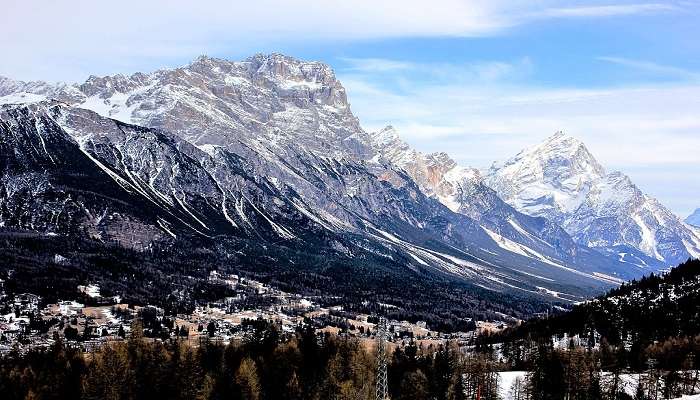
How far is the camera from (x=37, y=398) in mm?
194250

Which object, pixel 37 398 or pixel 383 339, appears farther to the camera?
pixel 37 398

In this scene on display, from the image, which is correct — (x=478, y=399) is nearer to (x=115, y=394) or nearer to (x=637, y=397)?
(x=637, y=397)

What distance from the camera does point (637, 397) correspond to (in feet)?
643

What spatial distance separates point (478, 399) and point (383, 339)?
44686mm

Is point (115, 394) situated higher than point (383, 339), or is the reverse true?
point (383, 339)

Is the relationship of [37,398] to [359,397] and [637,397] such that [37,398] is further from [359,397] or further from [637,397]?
[637,397]

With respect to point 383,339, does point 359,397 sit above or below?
below

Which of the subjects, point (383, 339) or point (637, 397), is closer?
point (383, 339)

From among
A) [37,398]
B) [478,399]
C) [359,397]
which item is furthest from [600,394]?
[37,398]

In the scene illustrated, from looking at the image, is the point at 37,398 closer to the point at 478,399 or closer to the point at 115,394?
the point at 115,394

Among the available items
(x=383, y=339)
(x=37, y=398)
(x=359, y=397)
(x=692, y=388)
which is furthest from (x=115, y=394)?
(x=692, y=388)

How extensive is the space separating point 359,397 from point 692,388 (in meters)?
71.4

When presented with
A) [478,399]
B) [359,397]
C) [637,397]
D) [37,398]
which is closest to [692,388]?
[637,397]

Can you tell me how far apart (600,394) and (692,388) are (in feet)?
63.3
